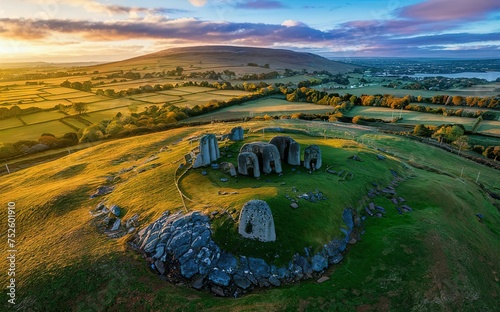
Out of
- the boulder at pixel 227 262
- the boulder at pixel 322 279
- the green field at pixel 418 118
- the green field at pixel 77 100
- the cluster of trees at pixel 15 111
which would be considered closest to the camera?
the boulder at pixel 322 279

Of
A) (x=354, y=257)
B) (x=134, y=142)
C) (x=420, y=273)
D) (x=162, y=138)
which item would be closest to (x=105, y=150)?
(x=134, y=142)

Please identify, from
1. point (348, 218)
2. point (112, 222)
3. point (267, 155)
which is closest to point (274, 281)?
point (348, 218)

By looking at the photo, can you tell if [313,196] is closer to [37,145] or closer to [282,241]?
[282,241]

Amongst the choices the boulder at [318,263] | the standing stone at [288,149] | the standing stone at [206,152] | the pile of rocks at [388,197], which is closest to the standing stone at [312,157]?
the standing stone at [288,149]

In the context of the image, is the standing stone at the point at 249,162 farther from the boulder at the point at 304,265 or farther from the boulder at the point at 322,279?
the boulder at the point at 322,279

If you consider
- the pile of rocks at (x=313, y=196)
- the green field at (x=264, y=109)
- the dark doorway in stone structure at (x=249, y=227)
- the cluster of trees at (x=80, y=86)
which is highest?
the cluster of trees at (x=80, y=86)

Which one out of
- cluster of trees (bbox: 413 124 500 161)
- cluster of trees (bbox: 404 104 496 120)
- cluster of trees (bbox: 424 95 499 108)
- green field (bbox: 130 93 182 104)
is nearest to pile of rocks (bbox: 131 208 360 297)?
cluster of trees (bbox: 413 124 500 161)

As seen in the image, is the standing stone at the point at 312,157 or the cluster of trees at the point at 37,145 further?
the cluster of trees at the point at 37,145
